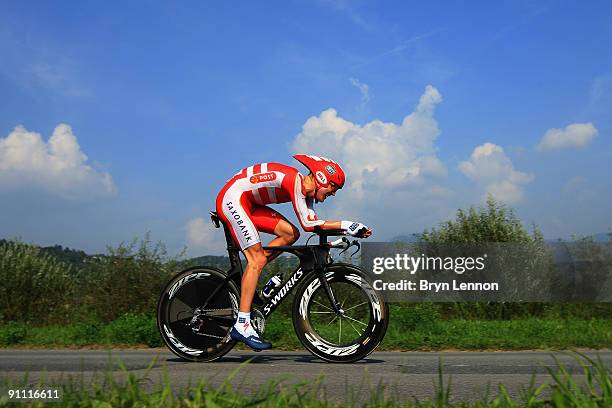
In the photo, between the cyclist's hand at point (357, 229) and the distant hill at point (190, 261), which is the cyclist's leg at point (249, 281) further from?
the distant hill at point (190, 261)

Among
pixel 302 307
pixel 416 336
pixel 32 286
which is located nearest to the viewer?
pixel 302 307

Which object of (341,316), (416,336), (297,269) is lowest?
(341,316)

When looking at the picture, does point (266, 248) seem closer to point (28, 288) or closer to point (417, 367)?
point (417, 367)

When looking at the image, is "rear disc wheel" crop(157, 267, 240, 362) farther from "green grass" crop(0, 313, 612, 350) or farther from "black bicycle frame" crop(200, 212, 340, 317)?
"green grass" crop(0, 313, 612, 350)

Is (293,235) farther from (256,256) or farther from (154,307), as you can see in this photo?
(154,307)

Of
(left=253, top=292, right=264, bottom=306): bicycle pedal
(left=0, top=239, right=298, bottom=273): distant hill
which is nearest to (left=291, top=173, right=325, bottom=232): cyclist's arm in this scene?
(left=253, top=292, right=264, bottom=306): bicycle pedal

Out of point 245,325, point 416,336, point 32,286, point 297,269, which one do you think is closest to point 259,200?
point 297,269

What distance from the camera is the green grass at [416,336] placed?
972 centimetres

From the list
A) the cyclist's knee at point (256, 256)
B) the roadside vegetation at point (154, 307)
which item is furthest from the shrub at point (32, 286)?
the cyclist's knee at point (256, 256)

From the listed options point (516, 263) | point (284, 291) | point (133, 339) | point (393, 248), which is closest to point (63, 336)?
point (133, 339)

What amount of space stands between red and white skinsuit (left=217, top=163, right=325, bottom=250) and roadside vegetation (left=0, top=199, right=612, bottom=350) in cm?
206

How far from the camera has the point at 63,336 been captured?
1115 cm

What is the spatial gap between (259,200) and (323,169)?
82 centimetres

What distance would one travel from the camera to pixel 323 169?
7.22 meters
